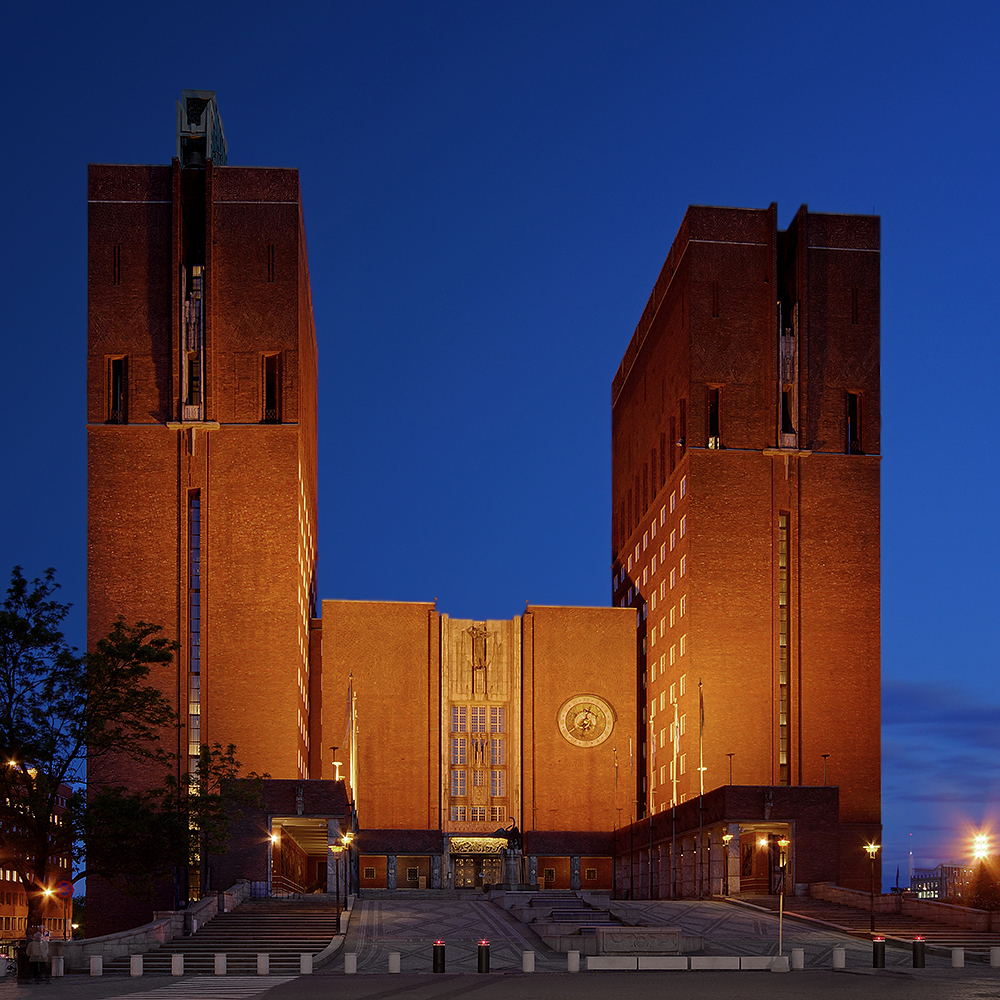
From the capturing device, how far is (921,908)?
5047 centimetres

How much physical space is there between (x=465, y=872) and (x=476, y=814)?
3.82 metres

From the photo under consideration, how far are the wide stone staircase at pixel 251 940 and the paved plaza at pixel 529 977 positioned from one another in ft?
4.11

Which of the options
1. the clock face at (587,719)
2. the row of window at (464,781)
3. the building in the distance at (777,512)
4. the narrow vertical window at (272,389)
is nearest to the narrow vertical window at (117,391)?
the narrow vertical window at (272,389)

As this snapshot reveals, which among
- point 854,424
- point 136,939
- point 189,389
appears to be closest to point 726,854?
point 854,424

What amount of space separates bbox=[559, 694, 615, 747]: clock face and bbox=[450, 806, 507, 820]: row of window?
679 centimetres

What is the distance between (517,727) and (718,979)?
60.4 meters

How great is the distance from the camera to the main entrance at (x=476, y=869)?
90.5 meters

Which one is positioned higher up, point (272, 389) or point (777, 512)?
point (272, 389)

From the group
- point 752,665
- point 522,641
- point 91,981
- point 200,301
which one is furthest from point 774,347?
point 91,981

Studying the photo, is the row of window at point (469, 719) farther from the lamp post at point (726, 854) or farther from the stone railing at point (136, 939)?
the stone railing at point (136, 939)

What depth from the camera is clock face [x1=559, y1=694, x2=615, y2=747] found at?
93.5 metres

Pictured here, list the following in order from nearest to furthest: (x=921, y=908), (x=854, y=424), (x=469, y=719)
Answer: (x=921, y=908), (x=854, y=424), (x=469, y=719)

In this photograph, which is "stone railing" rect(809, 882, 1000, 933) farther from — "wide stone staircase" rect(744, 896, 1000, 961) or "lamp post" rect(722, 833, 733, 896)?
"lamp post" rect(722, 833, 733, 896)

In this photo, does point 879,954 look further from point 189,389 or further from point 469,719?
point 469,719
